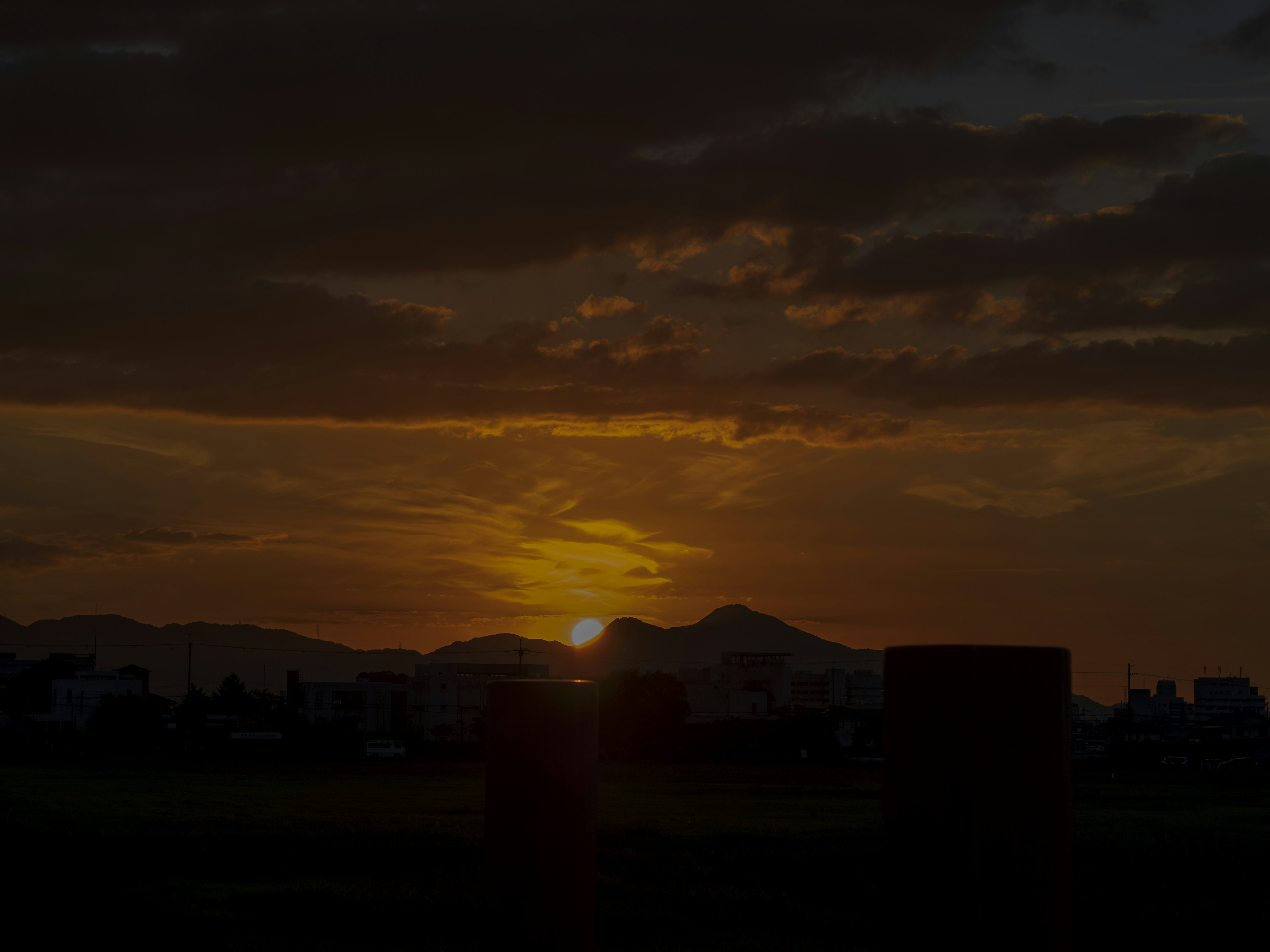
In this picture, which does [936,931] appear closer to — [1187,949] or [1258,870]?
[1187,949]

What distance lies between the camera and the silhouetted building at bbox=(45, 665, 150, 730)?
16300cm

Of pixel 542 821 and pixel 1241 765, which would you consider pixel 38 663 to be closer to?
pixel 1241 765

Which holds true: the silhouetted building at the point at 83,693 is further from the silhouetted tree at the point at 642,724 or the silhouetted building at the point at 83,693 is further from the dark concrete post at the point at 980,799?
the dark concrete post at the point at 980,799

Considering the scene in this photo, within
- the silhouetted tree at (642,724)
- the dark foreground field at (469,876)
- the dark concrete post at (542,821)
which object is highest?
the dark concrete post at (542,821)

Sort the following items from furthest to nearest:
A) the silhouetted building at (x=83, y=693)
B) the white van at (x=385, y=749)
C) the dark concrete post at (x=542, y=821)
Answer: the silhouetted building at (x=83, y=693), the white van at (x=385, y=749), the dark concrete post at (x=542, y=821)

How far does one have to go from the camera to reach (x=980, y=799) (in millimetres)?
3404

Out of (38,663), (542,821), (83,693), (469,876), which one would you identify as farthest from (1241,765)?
(38,663)

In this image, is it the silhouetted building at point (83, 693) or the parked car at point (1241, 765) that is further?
the silhouetted building at point (83, 693)

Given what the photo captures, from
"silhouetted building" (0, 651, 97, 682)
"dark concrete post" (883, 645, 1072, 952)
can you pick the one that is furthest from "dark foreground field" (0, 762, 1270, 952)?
"silhouetted building" (0, 651, 97, 682)

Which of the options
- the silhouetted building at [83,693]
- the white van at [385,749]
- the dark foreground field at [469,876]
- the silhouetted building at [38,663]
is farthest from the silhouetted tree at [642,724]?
the silhouetted building at [38,663]

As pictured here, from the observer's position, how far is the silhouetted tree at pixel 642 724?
110500 mm

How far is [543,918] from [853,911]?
1035 cm

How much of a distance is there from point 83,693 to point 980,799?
18464cm

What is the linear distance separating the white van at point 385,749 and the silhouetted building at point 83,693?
158ft
